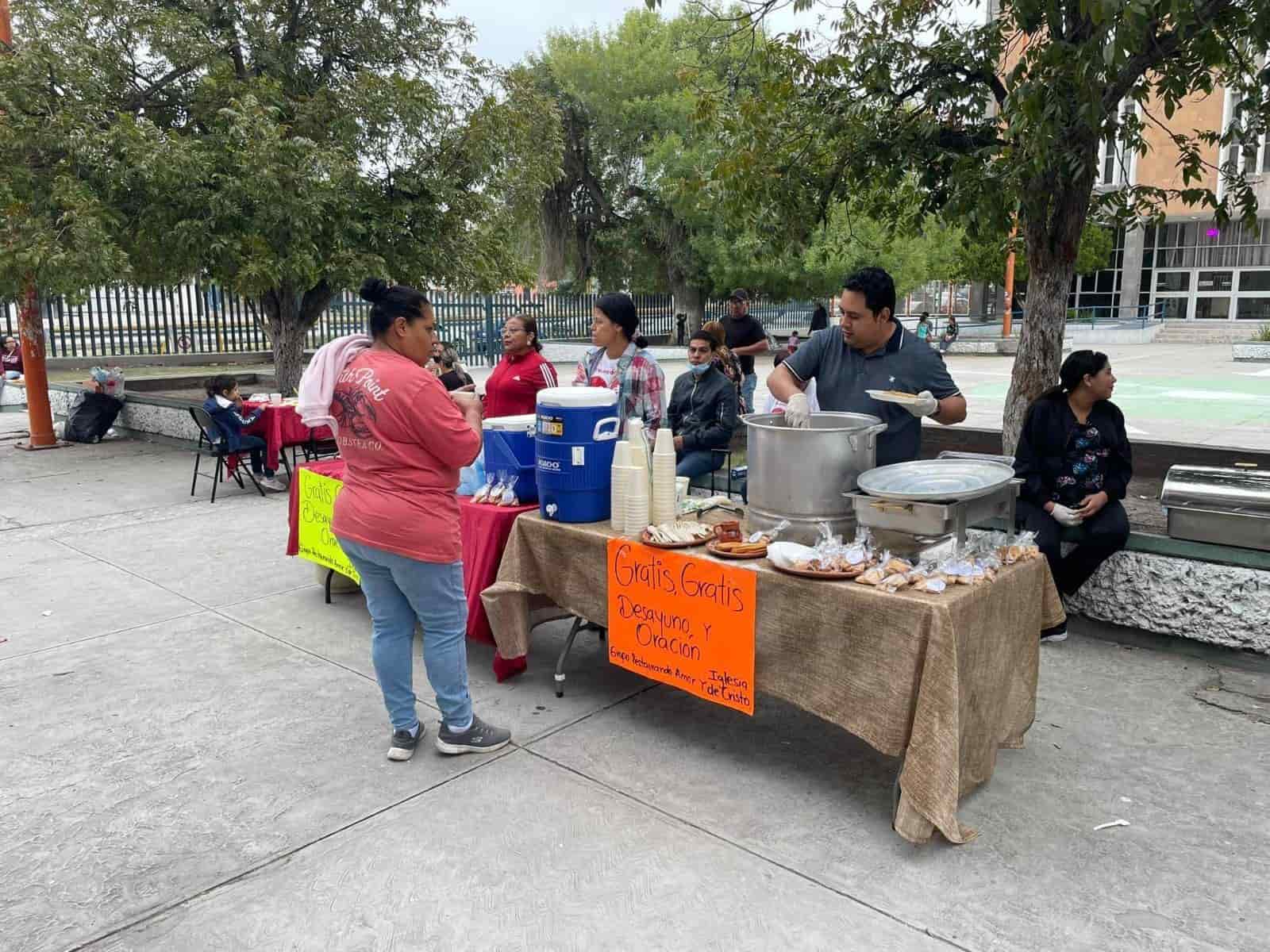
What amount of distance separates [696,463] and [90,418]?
30.9ft

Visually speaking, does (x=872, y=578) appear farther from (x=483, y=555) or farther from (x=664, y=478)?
(x=483, y=555)

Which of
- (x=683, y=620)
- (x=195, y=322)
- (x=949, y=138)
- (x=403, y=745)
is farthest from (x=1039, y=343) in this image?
(x=195, y=322)

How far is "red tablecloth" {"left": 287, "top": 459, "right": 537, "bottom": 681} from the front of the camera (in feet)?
14.0

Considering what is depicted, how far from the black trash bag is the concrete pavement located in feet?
26.5

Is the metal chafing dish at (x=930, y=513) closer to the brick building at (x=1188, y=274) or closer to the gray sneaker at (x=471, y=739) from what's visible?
the gray sneaker at (x=471, y=739)

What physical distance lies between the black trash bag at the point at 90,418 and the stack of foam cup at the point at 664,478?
10839 mm

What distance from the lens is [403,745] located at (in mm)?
3639

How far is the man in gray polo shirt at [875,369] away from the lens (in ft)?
11.9

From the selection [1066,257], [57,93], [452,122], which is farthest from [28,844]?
[452,122]

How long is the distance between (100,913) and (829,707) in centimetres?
231

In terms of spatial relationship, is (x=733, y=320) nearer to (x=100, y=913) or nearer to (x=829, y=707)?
(x=829, y=707)

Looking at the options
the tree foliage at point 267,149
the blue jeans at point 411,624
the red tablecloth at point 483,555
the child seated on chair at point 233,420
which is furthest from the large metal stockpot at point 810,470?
the tree foliage at point 267,149

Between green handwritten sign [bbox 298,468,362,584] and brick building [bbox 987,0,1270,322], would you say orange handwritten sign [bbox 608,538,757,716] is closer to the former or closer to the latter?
green handwritten sign [bbox 298,468,362,584]

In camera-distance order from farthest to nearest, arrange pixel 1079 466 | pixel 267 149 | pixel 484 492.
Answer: pixel 267 149
pixel 1079 466
pixel 484 492
